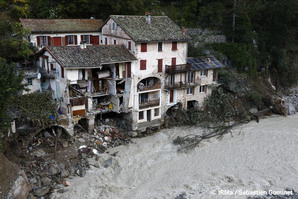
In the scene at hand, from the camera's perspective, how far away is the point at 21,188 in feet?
89.1

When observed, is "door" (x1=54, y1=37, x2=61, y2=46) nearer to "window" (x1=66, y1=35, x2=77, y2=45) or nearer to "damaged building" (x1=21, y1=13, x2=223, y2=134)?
"damaged building" (x1=21, y1=13, x2=223, y2=134)

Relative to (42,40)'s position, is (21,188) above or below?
below

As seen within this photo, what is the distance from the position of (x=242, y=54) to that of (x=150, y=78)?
19525mm

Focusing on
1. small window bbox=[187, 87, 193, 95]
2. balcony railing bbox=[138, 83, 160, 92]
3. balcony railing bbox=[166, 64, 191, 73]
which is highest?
balcony railing bbox=[166, 64, 191, 73]

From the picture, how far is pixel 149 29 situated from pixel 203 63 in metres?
10.00

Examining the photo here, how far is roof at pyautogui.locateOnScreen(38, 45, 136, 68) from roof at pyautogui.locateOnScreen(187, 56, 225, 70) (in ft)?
33.9

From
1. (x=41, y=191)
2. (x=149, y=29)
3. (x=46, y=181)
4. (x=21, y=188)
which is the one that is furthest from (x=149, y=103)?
(x=21, y=188)

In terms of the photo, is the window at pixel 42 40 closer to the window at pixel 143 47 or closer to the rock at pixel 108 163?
the window at pixel 143 47

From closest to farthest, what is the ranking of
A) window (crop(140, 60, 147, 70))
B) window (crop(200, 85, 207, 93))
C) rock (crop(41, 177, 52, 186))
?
rock (crop(41, 177, 52, 186))
window (crop(140, 60, 147, 70))
window (crop(200, 85, 207, 93))

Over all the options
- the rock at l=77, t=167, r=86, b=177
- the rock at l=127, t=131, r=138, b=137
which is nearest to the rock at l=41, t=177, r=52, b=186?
the rock at l=77, t=167, r=86, b=177

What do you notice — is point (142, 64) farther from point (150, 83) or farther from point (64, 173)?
point (64, 173)

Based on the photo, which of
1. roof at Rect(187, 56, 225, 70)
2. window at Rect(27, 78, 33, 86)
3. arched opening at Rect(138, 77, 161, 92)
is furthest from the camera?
roof at Rect(187, 56, 225, 70)

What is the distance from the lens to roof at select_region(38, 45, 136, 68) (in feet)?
115

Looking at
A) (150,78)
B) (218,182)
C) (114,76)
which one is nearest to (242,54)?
(150,78)
